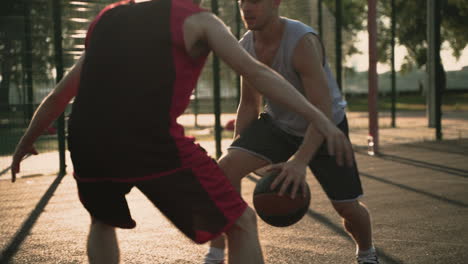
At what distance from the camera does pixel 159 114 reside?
2.52 m

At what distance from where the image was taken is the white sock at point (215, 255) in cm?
385

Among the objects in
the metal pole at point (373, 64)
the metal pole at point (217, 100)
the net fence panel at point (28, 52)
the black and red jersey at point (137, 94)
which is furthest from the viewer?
the metal pole at point (217, 100)

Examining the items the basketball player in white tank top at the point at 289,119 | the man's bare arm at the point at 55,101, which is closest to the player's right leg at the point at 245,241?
the basketball player in white tank top at the point at 289,119

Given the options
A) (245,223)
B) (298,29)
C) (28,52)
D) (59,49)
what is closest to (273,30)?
(298,29)

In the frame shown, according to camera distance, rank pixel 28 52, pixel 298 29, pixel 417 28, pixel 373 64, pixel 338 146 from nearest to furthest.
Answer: pixel 338 146
pixel 298 29
pixel 28 52
pixel 373 64
pixel 417 28

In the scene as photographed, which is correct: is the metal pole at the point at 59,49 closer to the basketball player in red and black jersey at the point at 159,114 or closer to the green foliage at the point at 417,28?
the basketball player in red and black jersey at the point at 159,114

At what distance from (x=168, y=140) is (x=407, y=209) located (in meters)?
4.21

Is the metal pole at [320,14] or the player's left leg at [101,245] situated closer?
the player's left leg at [101,245]

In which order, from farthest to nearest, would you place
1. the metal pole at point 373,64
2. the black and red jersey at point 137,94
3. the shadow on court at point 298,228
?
the metal pole at point 373,64 < the shadow on court at point 298,228 < the black and red jersey at point 137,94

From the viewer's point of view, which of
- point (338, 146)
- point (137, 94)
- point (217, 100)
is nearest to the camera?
point (338, 146)

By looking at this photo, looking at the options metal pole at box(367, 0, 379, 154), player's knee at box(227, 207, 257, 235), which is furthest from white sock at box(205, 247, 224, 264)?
metal pole at box(367, 0, 379, 154)

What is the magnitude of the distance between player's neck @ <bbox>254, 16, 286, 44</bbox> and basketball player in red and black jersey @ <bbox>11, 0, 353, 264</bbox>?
116 centimetres

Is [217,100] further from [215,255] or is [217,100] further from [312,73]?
[312,73]

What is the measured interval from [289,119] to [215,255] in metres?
0.91
